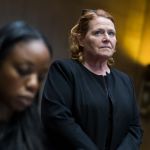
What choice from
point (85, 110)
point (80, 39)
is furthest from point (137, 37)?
point (85, 110)

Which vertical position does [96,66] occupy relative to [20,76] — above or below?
below

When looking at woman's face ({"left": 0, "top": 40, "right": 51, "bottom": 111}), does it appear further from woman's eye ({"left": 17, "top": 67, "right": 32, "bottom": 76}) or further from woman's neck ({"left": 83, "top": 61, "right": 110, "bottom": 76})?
woman's neck ({"left": 83, "top": 61, "right": 110, "bottom": 76})

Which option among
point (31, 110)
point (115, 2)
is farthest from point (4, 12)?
point (31, 110)

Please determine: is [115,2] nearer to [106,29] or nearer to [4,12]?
[4,12]

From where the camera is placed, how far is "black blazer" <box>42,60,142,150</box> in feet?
8.58

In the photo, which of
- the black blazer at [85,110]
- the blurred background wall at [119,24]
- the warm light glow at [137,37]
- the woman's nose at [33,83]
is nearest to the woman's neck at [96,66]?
the black blazer at [85,110]

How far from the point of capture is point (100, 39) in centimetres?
282

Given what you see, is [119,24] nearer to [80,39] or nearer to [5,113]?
[80,39]

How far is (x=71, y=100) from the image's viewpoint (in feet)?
8.80

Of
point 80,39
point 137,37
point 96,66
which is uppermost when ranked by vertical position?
point 80,39

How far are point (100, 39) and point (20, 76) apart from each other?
1539 mm

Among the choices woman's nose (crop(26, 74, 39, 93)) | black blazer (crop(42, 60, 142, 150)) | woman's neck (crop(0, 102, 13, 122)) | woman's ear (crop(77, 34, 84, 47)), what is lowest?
black blazer (crop(42, 60, 142, 150))

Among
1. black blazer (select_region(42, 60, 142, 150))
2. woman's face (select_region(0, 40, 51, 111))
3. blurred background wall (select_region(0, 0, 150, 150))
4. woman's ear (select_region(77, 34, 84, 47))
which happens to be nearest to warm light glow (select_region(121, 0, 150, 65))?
blurred background wall (select_region(0, 0, 150, 150))

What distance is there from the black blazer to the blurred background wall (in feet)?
8.50
